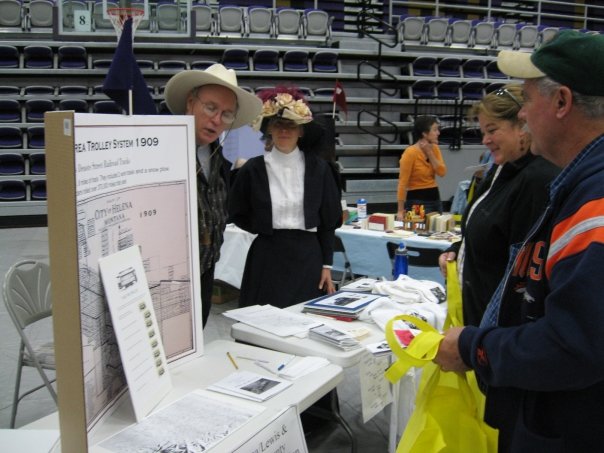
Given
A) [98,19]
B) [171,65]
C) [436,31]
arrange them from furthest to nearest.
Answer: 1. [436,31]
2. [171,65]
3. [98,19]

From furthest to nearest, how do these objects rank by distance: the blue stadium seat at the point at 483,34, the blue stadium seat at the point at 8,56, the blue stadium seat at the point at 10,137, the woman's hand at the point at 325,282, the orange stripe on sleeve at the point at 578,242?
the blue stadium seat at the point at 483,34
the blue stadium seat at the point at 8,56
the blue stadium seat at the point at 10,137
the woman's hand at the point at 325,282
the orange stripe on sleeve at the point at 578,242

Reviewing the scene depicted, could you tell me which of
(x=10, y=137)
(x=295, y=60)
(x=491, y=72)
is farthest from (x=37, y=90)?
(x=491, y=72)

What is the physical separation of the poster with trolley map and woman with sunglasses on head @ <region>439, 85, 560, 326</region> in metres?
0.95

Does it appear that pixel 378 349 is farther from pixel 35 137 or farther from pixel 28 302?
pixel 35 137

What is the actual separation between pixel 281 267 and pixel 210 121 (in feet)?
3.43

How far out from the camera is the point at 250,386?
5.04ft

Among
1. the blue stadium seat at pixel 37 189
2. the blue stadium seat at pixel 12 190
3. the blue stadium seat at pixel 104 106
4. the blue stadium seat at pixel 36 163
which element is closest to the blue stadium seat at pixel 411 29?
the blue stadium seat at pixel 104 106

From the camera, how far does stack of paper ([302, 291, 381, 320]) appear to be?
87.4 inches

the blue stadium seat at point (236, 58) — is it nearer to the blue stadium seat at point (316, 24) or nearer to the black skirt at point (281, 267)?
the blue stadium seat at point (316, 24)

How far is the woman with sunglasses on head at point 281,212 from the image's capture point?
284 centimetres

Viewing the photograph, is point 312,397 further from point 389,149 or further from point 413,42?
point 413,42

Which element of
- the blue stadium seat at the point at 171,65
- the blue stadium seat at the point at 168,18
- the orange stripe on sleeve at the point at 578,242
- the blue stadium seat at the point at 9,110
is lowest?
the orange stripe on sleeve at the point at 578,242

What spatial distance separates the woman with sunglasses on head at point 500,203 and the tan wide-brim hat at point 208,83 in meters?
0.87

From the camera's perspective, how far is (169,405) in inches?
56.2
